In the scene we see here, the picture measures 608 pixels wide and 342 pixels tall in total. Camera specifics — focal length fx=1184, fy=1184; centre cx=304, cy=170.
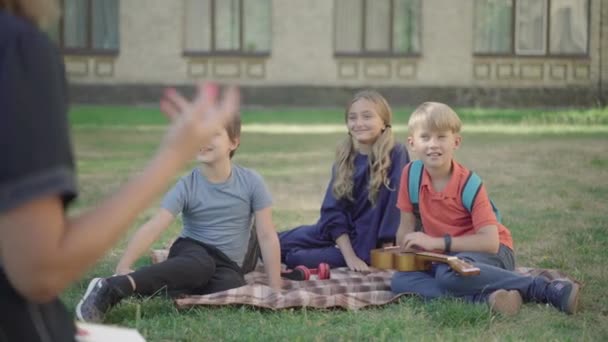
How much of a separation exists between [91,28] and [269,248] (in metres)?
25.5

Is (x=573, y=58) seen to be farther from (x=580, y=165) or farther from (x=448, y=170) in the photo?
(x=448, y=170)

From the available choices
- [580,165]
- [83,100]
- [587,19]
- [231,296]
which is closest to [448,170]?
[231,296]

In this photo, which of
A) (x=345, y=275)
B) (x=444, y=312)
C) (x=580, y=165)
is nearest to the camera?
(x=444, y=312)

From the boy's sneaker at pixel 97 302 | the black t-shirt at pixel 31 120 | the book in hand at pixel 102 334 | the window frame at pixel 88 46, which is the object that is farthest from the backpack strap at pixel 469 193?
the window frame at pixel 88 46

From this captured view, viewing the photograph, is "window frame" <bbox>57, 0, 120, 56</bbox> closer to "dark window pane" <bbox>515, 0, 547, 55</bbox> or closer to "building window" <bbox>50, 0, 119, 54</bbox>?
"building window" <bbox>50, 0, 119, 54</bbox>

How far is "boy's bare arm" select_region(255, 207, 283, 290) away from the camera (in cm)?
582

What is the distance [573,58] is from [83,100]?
12655mm

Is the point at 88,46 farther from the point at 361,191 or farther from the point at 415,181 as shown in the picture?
the point at 415,181

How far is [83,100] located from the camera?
29.3m

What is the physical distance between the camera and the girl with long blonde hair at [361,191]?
22.3 ft

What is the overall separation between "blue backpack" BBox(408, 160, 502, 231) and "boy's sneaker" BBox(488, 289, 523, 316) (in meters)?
0.58

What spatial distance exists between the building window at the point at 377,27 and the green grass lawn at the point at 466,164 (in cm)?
756

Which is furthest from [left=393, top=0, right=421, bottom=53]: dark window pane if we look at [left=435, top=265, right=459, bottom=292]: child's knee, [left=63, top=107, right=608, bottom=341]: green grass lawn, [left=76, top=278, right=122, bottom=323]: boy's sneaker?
[left=76, top=278, right=122, bottom=323]: boy's sneaker

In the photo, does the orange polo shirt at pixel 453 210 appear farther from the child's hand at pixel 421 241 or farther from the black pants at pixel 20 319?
the black pants at pixel 20 319
